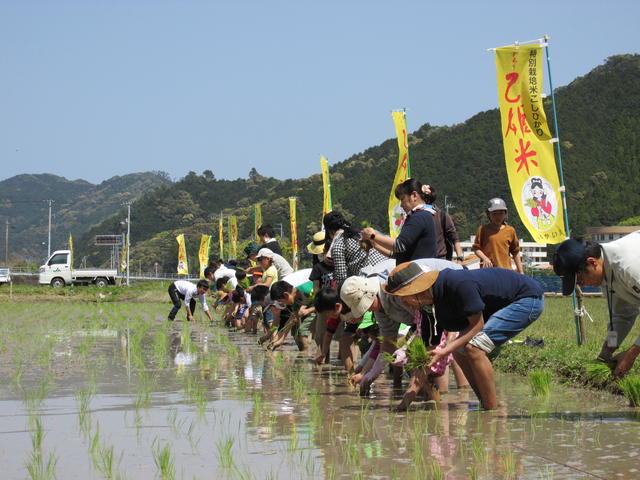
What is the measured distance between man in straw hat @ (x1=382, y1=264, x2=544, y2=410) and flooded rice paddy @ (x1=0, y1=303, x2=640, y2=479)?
13.7 inches

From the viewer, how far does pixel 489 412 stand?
5.55 metres

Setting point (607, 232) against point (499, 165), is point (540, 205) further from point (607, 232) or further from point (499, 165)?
point (499, 165)

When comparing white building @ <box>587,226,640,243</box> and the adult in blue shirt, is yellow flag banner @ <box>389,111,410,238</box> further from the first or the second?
white building @ <box>587,226,640,243</box>

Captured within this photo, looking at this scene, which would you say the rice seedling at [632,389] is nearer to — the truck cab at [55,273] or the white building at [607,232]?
the truck cab at [55,273]

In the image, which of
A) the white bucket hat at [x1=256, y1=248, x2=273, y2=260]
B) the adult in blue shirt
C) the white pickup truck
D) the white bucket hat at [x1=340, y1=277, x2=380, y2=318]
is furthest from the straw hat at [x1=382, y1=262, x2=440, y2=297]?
the white pickup truck

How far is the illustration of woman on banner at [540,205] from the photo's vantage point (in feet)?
30.5

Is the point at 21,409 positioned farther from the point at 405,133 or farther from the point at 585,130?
the point at 585,130

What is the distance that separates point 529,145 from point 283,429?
5356 mm

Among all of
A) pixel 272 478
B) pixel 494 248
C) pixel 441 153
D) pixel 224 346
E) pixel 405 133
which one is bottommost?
pixel 272 478

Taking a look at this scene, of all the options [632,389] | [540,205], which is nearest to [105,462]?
[632,389]

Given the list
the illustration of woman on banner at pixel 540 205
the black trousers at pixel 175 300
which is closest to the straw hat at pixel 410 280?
the illustration of woman on banner at pixel 540 205

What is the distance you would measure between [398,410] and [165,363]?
4.25 m

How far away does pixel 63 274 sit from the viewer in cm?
4841

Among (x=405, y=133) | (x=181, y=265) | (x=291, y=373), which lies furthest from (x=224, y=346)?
(x=181, y=265)
